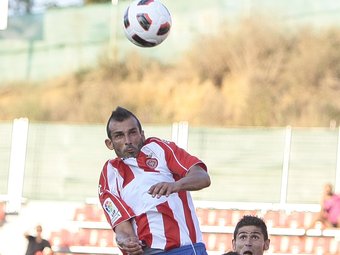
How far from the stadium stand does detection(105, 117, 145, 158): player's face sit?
38.6 feet

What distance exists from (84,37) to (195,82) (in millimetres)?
3256

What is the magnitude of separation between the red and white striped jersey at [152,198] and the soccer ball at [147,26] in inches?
90.7

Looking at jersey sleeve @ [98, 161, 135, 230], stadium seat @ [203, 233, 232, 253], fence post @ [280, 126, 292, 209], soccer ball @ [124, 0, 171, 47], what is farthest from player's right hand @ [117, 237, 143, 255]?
fence post @ [280, 126, 292, 209]

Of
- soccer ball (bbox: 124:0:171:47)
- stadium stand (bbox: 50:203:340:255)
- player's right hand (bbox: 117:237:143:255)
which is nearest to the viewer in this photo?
player's right hand (bbox: 117:237:143:255)

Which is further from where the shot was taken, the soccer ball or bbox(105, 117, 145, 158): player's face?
the soccer ball

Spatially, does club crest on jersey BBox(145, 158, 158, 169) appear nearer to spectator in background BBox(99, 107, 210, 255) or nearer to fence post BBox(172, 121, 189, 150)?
spectator in background BBox(99, 107, 210, 255)

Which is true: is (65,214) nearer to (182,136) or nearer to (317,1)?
(182,136)

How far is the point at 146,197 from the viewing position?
571 cm

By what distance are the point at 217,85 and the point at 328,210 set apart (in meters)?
11.5

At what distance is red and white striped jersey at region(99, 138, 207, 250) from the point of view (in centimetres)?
570

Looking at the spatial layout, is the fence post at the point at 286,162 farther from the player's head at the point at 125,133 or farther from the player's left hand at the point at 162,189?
the player's left hand at the point at 162,189

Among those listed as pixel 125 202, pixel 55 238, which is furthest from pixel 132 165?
pixel 55 238

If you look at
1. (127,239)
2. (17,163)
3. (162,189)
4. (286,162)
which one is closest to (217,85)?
(286,162)

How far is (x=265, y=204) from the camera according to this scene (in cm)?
1972
